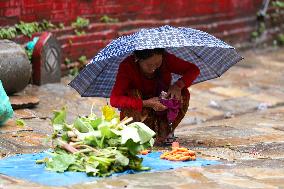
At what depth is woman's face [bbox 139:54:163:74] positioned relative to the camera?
6.86 m

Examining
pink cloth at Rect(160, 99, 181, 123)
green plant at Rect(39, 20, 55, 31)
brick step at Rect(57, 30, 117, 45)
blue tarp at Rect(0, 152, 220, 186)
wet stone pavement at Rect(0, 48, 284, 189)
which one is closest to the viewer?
blue tarp at Rect(0, 152, 220, 186)

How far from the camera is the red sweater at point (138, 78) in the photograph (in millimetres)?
7051

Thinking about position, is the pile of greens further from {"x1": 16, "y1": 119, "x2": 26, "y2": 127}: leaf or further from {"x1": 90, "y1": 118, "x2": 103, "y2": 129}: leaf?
{"x1": 16, "y1": 119, "x2": 26, "y2": 127}: leaf

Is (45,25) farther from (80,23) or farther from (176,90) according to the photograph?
(176,90)

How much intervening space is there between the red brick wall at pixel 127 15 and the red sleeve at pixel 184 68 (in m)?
3.18

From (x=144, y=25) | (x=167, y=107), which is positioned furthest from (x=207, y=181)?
(x=144, y=25)

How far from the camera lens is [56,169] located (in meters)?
5.81

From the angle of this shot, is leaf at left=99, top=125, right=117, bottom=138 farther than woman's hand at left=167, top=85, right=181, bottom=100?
No

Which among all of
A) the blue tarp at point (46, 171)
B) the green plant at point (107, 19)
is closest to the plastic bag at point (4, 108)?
the blue tarp at point (46, 171)

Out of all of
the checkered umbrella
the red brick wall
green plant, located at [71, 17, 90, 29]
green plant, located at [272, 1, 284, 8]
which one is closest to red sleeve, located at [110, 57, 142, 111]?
the checkered umbrella

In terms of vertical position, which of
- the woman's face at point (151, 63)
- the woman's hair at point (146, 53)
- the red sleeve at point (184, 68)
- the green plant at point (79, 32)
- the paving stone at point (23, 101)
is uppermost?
the woman's hair at point (146, 53)

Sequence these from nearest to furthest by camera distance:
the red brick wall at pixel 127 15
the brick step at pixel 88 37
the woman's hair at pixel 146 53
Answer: the woman's hair at pixel 146 53 → the red brick wall at pixel 127 15 → the brick step at pixel 88 37

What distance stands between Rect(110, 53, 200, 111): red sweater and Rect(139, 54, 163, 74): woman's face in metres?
0.17

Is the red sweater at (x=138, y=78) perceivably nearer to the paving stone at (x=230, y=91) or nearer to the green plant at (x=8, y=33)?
the green plant at (x=8, y=33)
